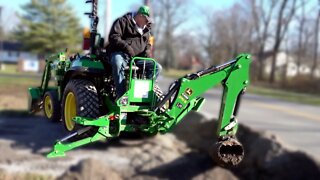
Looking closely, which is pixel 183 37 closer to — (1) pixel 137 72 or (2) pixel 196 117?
(2) pixel 196 117

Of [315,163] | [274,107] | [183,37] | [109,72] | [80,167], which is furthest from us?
[183,37]

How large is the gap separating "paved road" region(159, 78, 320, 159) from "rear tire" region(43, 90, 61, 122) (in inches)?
535

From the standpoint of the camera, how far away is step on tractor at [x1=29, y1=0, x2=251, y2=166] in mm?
6559

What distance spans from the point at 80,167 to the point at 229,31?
48745 millimetres

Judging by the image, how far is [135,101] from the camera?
21.8ft

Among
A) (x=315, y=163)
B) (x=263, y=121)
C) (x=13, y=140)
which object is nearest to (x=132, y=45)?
(x=315, y=163)

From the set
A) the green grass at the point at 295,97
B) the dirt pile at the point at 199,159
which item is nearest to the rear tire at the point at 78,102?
the dirt pile at the point at 199,159

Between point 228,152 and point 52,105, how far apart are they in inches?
104

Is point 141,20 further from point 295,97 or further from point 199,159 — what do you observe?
point 295,97

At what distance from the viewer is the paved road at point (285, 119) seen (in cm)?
2514

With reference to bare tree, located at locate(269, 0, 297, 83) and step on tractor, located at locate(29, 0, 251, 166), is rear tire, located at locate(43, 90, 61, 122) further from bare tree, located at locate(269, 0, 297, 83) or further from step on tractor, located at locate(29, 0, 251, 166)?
bare tree, located at locate(269, 0, 297, 83)

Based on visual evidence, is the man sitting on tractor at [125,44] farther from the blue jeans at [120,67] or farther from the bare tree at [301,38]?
the bare tree at [301,38]

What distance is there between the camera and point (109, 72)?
704 centimetres

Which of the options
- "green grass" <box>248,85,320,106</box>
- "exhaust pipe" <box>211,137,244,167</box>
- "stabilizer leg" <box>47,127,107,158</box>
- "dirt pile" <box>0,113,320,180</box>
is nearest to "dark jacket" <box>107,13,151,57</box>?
"stabilizer leg" <box>47,127,107,158</box>
